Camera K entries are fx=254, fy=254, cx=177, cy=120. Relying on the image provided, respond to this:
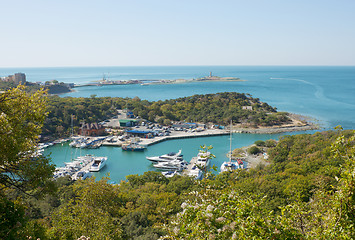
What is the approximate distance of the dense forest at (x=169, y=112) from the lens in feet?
93.0

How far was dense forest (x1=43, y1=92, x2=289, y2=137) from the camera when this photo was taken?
28359mm

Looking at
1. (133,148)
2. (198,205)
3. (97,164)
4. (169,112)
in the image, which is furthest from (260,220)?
(169,112)

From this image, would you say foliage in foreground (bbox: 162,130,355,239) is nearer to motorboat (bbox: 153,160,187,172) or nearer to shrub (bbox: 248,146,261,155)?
motorboat (bbox: 153,160,187,172)

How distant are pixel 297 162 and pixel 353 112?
98.8 feet

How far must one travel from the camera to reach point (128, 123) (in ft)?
96.6

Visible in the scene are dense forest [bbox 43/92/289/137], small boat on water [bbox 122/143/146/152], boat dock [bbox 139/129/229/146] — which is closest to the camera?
small boat on water [bbox 122/143/146/152]

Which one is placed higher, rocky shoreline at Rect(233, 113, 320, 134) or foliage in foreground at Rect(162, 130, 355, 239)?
foliage in foreground at Rect(162, 130, 355, 239)

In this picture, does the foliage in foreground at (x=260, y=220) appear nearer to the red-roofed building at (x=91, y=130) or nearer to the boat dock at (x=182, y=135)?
the boat dock at (x=182, y=135)

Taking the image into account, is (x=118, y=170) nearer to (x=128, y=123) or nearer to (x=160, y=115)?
(x=128, y=123)

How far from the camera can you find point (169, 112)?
109 ft

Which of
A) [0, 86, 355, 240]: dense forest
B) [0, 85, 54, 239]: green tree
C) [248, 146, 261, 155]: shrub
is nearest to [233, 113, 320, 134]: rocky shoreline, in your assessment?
[248, 146, 261, 155]: shrub

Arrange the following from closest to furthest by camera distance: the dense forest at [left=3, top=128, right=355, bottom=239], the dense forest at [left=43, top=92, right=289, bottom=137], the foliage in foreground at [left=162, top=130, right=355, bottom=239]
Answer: the foliage in foreground at [left=162, top=130, right=355, bottom=239], the dense forest at [left=3, top=128, right=355, bottom=239], the dense forest at [left=43, top=92, right=289, bottom=137]

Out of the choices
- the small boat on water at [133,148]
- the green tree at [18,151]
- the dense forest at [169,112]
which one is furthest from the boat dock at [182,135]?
the green tree at [18,151]

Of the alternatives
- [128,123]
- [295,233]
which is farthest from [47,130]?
[295,233]
